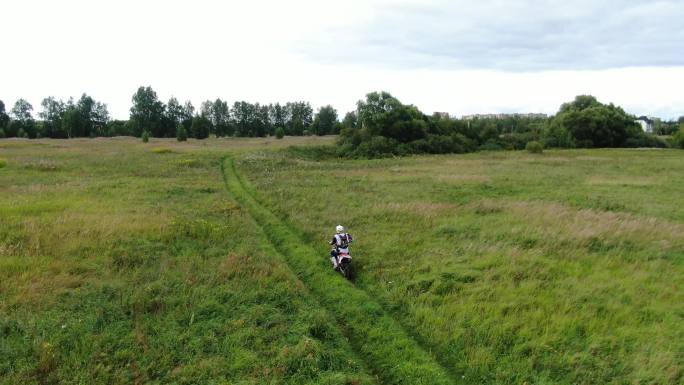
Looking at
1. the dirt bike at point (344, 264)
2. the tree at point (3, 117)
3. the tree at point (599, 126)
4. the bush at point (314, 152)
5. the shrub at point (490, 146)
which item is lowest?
the dirt bike at point (344, 264)

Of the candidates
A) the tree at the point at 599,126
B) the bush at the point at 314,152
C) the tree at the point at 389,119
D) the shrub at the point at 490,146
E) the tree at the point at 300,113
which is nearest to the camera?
the bush at the point at 314,152

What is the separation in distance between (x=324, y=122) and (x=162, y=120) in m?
46.7

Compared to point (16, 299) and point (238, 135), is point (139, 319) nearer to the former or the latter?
point (16, 299)

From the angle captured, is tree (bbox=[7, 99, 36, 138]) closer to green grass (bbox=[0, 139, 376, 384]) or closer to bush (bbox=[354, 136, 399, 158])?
bush (bbox=[354, 136, 399, 158])

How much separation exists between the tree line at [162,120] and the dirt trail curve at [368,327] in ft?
275

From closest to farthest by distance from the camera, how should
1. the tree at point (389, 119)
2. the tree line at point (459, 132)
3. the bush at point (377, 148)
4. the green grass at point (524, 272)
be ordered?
1. the green grass at point (524, 272)
2. the bush at point (377, 148)
3. the tree line at point (459, 132)
4. the tree at point (389, 119)

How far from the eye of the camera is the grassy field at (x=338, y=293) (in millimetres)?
8641

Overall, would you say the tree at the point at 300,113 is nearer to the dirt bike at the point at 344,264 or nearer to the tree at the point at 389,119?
the tree at the point at 389,119

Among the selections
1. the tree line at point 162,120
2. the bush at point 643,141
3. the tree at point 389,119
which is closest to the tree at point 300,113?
the tree line at point 162,120

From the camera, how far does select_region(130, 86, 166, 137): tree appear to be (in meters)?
111

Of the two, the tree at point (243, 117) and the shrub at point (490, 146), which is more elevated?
the tree at point (243, 117)

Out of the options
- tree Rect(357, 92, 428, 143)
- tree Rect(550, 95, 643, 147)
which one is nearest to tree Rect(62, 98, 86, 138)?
tree Rect(357, 92, 428, 143)

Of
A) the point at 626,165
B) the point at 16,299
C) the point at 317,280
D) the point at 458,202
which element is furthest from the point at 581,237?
the point at 626,165

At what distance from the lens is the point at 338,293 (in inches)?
475
